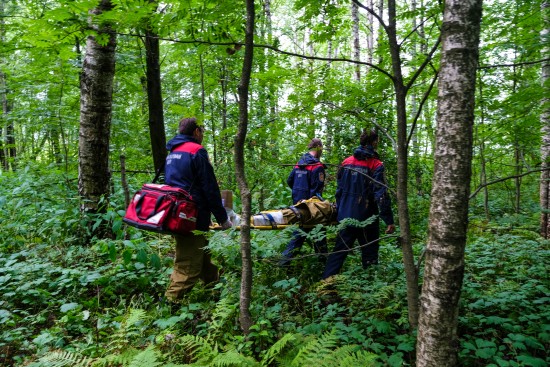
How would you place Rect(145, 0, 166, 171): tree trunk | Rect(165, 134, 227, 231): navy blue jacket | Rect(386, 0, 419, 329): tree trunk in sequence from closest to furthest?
Rect(386, 0, 419, 329): tree trunk
Rect(165, 134, 227, 231): navy blue jacket
Rect(145, 0, 166, 171): tree trunk

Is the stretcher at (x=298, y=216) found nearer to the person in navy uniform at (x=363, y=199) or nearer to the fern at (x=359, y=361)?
the person in navy uniform at (x=363, y=199)

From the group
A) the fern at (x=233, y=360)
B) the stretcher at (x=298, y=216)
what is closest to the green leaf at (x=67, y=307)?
the stretcher at (x=298, y=216)

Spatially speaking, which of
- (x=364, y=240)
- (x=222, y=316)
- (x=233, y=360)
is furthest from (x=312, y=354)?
(x=364, y=240)

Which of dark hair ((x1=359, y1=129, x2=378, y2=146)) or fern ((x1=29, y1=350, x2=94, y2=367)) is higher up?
dark hair ((x1=359, y1=129, x2=378, y2=146))

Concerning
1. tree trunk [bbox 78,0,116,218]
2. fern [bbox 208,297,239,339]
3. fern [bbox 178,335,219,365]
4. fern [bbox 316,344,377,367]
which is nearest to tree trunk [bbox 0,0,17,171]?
tree trunk [bbox 78,0,116,218]

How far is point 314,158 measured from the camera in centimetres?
553

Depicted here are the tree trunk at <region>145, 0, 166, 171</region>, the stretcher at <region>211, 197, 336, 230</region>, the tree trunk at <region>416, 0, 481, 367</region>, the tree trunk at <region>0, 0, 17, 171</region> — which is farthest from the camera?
the tree trunk at <region>0, 0, 17, 171</region>

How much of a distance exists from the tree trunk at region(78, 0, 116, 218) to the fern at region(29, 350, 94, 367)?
9.17ft

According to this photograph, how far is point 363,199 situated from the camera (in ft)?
15.2

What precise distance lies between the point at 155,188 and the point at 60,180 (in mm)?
4026

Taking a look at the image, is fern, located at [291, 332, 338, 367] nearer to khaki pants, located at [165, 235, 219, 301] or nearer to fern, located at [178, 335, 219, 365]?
fern, located at [178, 335, 219, 365]

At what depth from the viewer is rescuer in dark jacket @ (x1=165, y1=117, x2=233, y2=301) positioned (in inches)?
156

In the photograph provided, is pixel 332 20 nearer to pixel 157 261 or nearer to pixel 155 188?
pixel 155 188

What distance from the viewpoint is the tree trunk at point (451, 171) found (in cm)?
180
